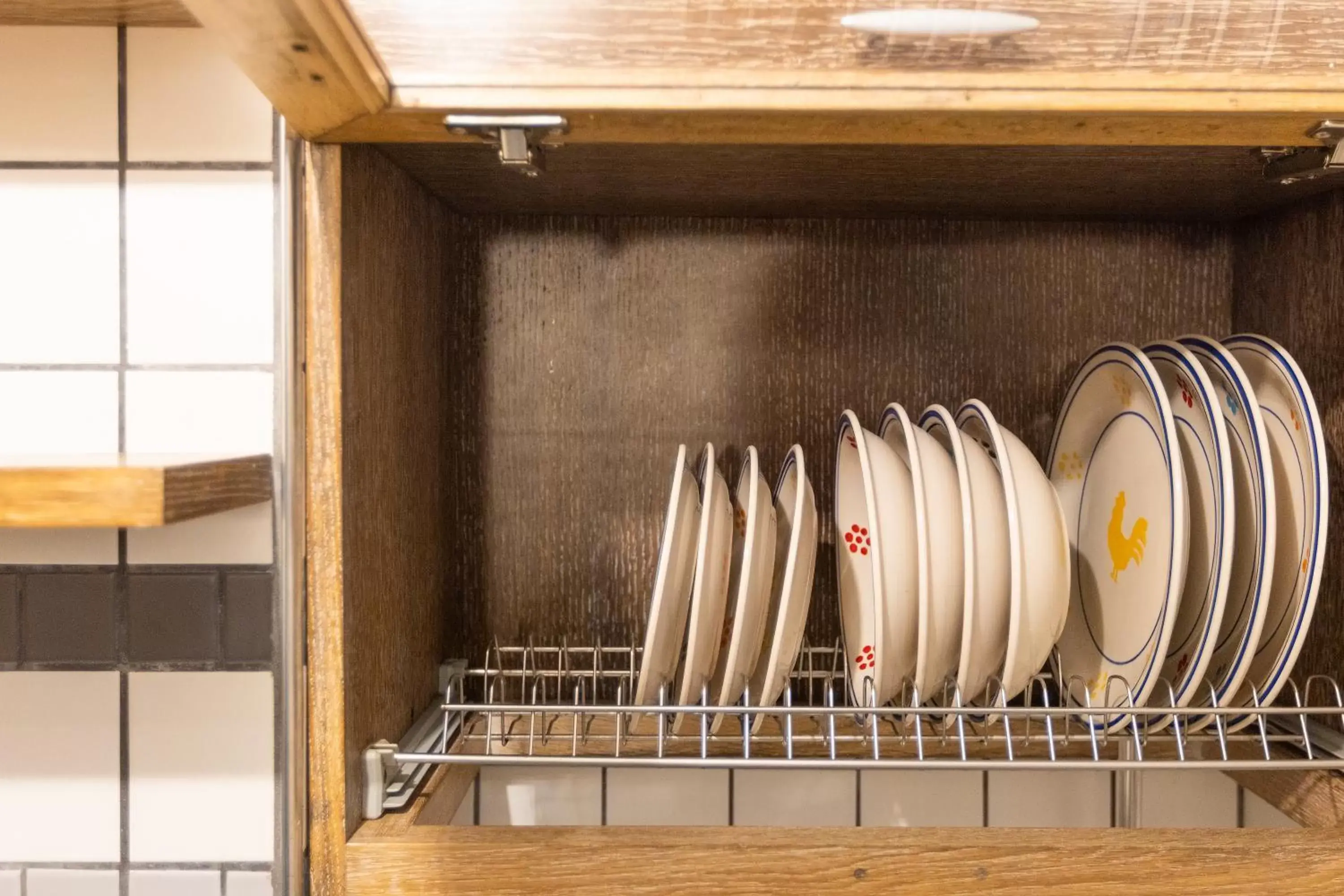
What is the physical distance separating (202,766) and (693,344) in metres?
0.54

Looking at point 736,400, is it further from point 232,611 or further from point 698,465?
point 232,611

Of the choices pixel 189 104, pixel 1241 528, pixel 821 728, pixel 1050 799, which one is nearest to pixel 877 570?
pixel 821 728

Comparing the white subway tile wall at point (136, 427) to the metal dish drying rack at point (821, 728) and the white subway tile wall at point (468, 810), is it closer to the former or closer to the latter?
the metal dish drying rack at point (821, 728)

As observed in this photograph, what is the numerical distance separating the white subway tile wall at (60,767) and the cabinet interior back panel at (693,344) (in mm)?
318

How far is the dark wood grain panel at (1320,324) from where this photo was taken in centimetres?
79

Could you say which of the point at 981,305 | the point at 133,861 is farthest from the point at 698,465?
the point at 133,861

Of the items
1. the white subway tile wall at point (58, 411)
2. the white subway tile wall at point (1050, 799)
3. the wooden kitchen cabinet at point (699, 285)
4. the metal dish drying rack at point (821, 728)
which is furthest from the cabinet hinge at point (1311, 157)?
the white subway tile wall at point (58, 411)

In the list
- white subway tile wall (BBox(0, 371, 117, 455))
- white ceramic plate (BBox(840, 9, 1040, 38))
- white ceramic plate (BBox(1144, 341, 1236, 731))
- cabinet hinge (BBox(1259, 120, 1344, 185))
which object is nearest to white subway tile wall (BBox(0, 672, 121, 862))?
white subway tile wall (BBox(0, 371, 117, 455))

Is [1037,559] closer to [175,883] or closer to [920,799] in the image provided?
[920,799]

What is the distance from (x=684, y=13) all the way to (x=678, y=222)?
0.41m

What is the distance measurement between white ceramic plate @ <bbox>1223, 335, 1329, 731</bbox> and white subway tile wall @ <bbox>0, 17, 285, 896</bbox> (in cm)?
72

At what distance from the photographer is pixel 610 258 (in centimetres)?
92

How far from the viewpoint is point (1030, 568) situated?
71cm

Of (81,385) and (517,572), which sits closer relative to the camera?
(81,385)
